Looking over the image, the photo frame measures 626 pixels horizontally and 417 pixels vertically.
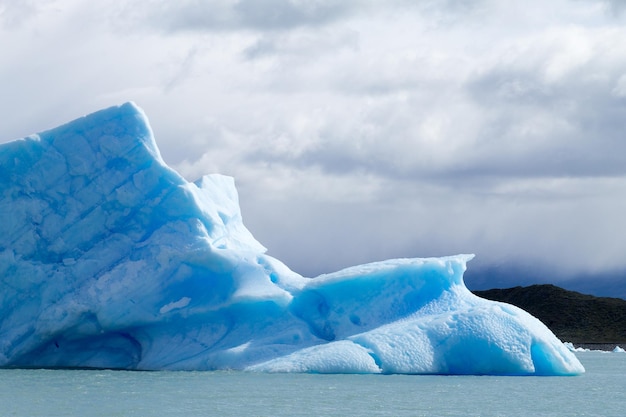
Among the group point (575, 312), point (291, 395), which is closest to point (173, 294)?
point (291, 395)

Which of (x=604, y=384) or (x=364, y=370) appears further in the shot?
(x=604, y=384)

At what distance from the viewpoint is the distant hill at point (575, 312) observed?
242 ft

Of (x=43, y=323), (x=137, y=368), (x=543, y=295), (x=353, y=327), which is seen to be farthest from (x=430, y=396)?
(x=543, y=295)

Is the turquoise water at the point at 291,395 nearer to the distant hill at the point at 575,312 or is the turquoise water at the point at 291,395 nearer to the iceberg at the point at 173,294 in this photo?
the iceberg at the point at 173,294

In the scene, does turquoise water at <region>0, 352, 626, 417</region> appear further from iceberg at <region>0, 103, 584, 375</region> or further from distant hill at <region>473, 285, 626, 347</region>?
distant hill at <region>473, 285, 626, 347</region>

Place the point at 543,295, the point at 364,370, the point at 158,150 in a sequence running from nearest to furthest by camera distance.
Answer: the point at 364,370
the point at 158,150
the point at 543,295

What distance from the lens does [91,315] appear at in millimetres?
20750

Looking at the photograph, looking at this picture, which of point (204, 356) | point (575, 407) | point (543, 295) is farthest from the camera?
point (543, 295)

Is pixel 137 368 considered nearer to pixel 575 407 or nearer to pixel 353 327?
pixel 353 327

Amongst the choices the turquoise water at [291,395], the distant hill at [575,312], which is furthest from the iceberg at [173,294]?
the distant hill at [575,312]

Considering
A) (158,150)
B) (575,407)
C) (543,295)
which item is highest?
(543,295)

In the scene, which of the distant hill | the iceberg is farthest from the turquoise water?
the distant hill

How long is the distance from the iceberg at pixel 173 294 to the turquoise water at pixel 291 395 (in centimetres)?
55

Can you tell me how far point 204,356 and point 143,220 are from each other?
3304 mm
